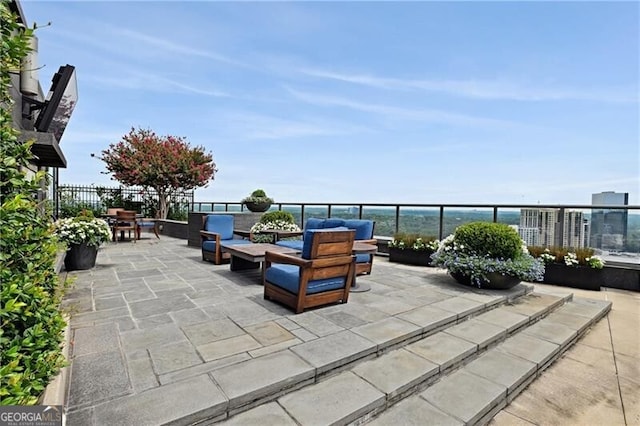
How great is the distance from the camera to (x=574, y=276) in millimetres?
4918

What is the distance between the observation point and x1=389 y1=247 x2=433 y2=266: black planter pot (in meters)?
6.09

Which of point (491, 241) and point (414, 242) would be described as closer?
point (491, 241)

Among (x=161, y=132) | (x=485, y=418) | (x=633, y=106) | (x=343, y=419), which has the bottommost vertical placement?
(x=485, y=418)

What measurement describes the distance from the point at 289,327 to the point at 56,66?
5.35 meters

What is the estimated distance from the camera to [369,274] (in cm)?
489

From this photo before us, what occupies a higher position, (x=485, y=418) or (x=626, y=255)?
(x=626, y=255)

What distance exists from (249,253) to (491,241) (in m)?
3.28

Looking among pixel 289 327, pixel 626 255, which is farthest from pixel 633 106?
pixel 289 327

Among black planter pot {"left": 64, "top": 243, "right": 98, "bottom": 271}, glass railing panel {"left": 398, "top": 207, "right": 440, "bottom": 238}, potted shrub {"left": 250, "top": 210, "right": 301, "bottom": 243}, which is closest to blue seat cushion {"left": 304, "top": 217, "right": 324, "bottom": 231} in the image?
potted shrub {"left": 250, "top": 210, "right": 301, "bottom": 243}

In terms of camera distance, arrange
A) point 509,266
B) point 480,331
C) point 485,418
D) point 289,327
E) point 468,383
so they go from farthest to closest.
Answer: point 509,266, point 480,331, point 289,327, point 468,383, point 485,418

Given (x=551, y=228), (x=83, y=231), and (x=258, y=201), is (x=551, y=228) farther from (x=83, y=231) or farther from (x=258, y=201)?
(x=83, y=231)

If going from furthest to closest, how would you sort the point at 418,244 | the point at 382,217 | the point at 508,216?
1. the point at 382,217
2. the point at 418,244
3. the point at 508,216

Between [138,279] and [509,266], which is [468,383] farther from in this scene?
[138,279]

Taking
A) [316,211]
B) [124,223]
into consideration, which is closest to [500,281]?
[316,211]
